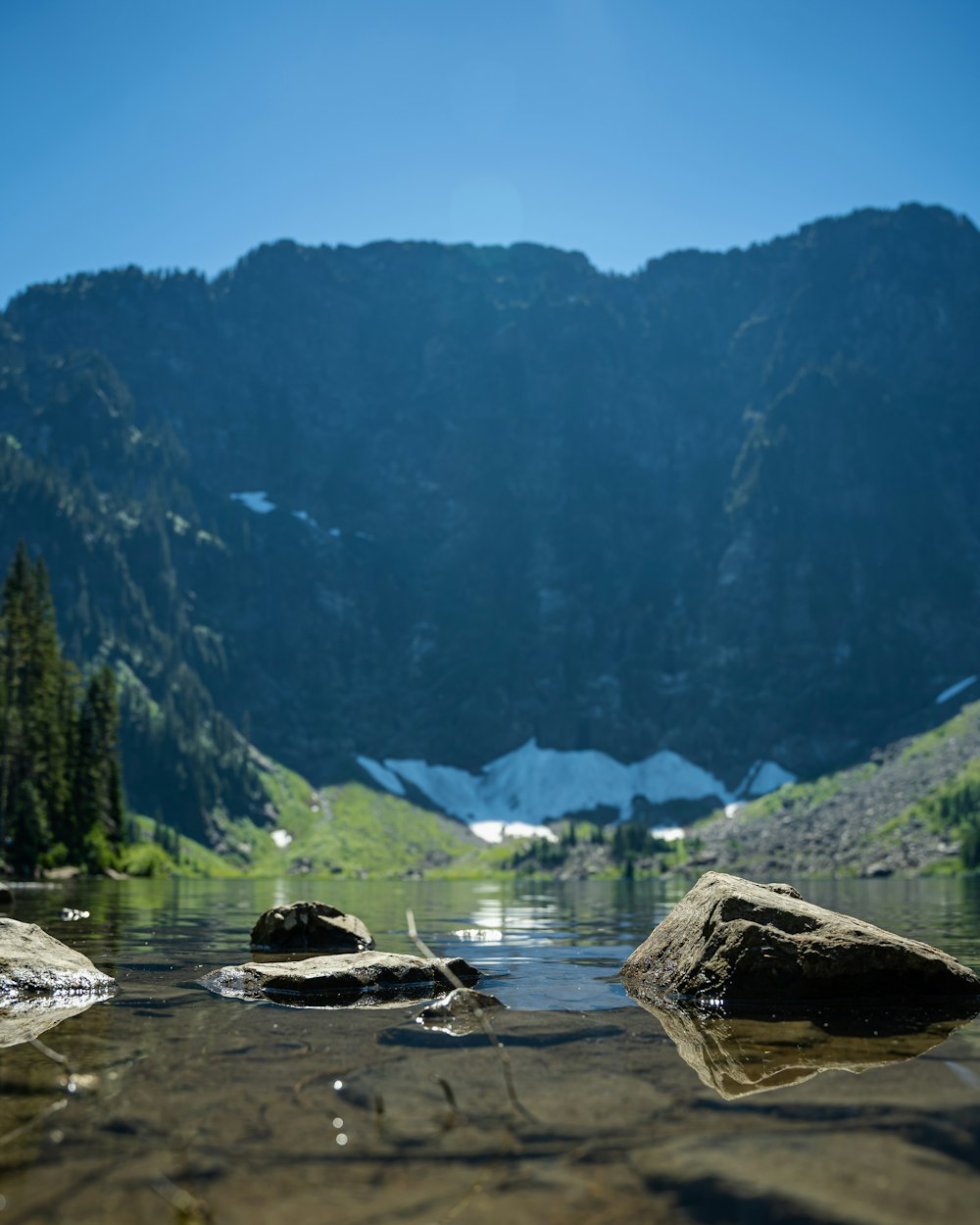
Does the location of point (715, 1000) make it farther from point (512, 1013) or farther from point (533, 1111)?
point (533, 1111)

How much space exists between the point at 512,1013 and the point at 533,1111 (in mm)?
6158

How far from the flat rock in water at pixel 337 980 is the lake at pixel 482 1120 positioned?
68.0 inches

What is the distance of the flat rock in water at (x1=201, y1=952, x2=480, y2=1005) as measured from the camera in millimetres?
16922

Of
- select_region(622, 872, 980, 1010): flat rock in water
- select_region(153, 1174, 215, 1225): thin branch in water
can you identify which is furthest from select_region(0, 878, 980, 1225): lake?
select_region(622, 872, 980, 1010): flat rock in water

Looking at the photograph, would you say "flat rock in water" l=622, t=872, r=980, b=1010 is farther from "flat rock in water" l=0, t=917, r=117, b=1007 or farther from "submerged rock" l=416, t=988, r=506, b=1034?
"flat rock in water" l=0, t=917, r=117, b=1007

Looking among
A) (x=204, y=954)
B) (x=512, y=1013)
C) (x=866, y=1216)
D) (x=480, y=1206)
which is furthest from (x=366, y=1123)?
(x=204, y=954)

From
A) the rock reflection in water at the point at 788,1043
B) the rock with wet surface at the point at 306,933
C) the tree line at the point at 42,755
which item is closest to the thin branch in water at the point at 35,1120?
the rock reflection in water at the point at 788,1043

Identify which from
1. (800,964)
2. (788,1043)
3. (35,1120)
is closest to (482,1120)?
(35,1120)

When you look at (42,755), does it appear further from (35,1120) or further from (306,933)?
(35,1120)

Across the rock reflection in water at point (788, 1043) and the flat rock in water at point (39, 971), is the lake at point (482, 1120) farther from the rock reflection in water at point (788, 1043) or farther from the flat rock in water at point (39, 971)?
the flat rock in water at point (39, 971)

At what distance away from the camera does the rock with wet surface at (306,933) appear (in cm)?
2627

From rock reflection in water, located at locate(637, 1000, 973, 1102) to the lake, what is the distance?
6 centimetres

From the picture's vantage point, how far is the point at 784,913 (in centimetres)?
1717

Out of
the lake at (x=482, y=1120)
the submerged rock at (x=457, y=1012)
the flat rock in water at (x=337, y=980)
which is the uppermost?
the lake at (x=482, y=1120)
